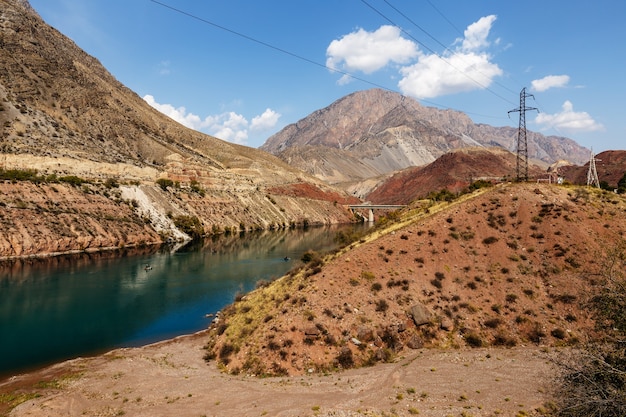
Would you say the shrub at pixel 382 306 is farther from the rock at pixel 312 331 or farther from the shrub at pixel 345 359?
the rock at pixel 312 331

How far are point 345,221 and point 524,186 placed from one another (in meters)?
119

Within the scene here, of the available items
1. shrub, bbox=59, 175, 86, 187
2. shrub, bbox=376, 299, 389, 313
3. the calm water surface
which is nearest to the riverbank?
shrub, bbox=376, 299, 389, 313

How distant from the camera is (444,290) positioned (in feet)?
93.2

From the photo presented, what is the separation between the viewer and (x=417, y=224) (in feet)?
117

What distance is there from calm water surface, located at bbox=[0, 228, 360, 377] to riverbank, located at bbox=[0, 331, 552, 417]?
669 cm

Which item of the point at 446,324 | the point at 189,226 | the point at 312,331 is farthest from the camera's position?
the point at 189,226

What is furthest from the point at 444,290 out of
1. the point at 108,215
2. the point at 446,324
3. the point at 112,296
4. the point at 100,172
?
the point at 100,172

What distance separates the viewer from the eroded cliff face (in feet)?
212

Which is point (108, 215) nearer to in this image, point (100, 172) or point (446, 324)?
point (100, 172)

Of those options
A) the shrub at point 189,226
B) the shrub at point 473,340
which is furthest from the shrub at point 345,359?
the shrub at point 189,226

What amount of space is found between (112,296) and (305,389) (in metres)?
33.5

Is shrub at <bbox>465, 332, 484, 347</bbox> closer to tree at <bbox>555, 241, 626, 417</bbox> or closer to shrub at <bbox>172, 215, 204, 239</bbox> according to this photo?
tree at <bbox>555, 241, 626, 417</bbox>

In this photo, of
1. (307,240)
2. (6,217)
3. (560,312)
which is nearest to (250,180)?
(307,240)

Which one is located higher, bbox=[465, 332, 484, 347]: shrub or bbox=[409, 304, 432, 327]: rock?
bbox=[409, 304, 432, 327]: rock
